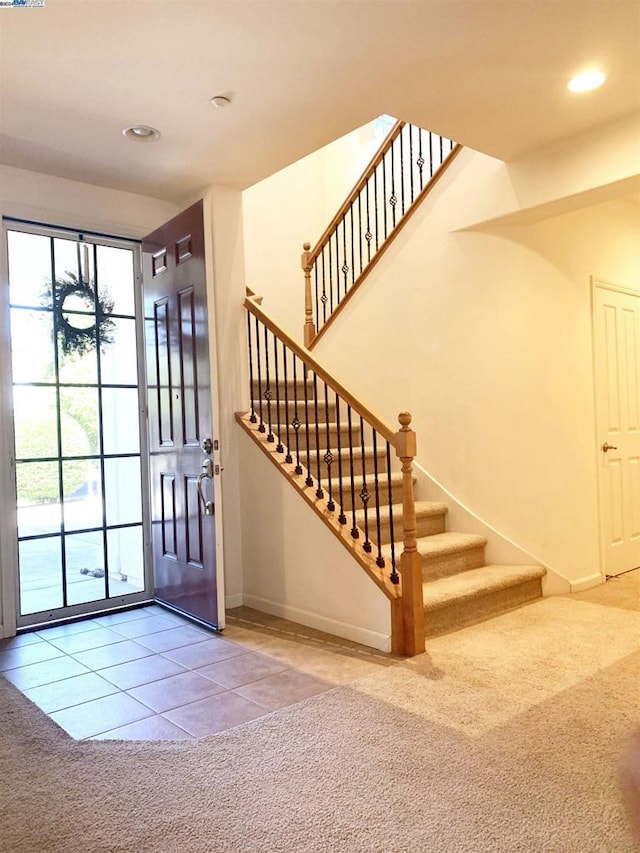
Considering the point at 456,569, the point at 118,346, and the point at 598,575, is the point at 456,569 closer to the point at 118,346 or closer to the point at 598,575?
the point at 598,575

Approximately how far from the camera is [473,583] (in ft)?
12.0

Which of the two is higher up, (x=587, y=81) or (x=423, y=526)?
(x=587, y=81)

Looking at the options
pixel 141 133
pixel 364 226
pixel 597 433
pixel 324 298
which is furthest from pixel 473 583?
pixel 364 226

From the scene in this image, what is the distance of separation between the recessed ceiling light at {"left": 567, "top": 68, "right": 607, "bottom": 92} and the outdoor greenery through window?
9.10 ft

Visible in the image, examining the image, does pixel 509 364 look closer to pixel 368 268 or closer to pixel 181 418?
pixel 368 268

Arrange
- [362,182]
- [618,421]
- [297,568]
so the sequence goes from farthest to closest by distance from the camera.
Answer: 1. [362,182]
2. [618,421]
3. [297,568]

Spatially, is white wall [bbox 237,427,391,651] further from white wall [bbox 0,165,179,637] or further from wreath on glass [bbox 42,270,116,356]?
white wall [bbox 0,165,179,637]

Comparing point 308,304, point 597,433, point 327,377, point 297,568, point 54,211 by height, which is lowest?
point 297,568

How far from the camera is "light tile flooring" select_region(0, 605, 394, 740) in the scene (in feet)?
8.25

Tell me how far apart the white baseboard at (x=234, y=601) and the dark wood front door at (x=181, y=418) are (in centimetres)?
30

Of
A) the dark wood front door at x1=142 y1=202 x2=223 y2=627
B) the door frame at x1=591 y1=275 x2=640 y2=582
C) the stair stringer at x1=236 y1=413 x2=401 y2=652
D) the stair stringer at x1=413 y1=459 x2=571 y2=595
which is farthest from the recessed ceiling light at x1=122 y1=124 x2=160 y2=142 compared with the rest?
the door frame at x1=591 y1=275 x2=640 y2=582

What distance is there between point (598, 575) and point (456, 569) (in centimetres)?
113

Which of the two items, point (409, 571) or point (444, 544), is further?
point (444, 544)

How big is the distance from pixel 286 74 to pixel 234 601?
2.96m
